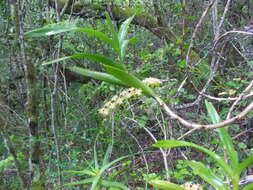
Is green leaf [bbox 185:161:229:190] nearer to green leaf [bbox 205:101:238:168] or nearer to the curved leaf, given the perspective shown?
green leaf [bbox 205:101:238:168]

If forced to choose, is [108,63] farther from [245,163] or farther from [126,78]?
[245,163]

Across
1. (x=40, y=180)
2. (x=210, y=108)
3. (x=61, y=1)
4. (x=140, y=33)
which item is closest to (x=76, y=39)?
(x=61, y=1)

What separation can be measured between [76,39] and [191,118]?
5.42 feet

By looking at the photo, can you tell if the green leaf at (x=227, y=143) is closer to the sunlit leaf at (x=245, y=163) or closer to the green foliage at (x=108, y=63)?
the sunlit leaf at (x=245, y=163)

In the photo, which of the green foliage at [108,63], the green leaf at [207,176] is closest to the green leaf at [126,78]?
the green foliage at [108,63]

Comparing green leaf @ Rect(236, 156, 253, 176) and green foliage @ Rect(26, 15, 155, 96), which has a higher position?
green foliage @ Rect(26, 15, 155, 96)

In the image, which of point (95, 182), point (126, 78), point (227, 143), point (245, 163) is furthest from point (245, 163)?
point (95, 182)

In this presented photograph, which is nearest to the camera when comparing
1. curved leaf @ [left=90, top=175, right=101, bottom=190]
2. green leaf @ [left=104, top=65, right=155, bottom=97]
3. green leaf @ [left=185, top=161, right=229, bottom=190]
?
green leaf @ [left=104, top=65, right=155, bottom=97]

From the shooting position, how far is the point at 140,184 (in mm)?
2877

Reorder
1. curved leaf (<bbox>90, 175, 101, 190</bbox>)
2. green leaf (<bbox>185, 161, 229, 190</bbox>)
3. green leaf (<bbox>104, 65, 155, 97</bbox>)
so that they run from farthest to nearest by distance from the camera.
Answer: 1. curved leaf (<bbox>90, 175, 101, 190</bbox>)
2. green leaf (<bbox>185, 161, 229, 190</bbox>)
3. green leaf (<bbox>104, 65, 155, 97</bbox>)

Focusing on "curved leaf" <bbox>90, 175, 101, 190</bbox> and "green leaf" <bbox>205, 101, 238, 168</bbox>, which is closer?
"green leaf" <bbox>205, 101, 238, 168</bbox>

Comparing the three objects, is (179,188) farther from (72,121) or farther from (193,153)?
(72,121)

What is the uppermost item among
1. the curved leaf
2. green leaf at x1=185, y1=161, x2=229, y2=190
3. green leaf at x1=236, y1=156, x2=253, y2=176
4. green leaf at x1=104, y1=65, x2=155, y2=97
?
green leaf at x1=104, y1=65, x2=155, y2=97

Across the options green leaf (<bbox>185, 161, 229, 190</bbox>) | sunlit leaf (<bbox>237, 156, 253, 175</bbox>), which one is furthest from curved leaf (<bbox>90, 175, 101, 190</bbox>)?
sunlit leaf (<bbox>237, 156, 253, 175</bbox>)
